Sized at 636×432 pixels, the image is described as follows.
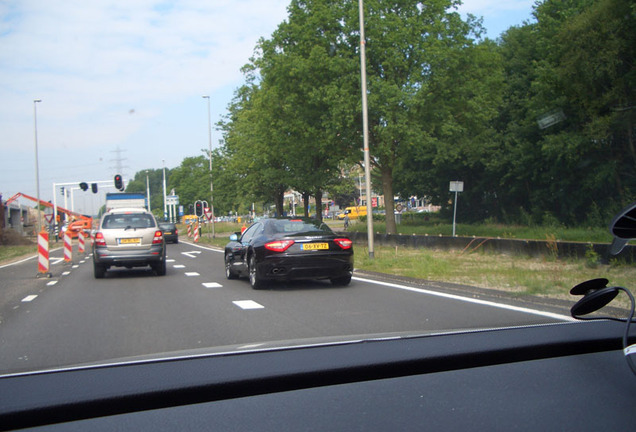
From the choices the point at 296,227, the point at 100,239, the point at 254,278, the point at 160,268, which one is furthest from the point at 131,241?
the point at 296,227

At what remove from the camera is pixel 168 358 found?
7.68 ft

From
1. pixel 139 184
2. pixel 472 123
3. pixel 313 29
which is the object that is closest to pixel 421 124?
pixel 472 123

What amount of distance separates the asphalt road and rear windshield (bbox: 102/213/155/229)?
2.36 metres

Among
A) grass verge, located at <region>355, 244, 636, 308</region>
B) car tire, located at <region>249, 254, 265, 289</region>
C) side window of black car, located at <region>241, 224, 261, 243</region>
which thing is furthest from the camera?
side window of black car, located at <region>241, 224, 261, 243</region>

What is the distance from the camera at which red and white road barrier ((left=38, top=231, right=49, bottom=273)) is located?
15.7m

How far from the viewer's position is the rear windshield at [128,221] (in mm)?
15297

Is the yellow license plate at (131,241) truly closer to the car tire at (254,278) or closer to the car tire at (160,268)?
the car tire at (160,268)

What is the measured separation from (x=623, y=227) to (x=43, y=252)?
16276 mm

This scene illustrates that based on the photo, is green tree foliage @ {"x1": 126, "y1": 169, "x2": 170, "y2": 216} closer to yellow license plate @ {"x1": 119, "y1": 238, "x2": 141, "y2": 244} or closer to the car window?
yellow license plate @ {"x1": 119, "y1": 238, "x2": 141, "y2": 244}

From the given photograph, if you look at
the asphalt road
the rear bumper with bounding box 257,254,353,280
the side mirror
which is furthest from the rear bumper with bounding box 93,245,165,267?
the side mirror

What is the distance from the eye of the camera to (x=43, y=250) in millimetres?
15930

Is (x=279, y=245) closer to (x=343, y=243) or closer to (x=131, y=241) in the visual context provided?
→ (x=343, y=243)

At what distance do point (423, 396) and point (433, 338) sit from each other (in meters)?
0.79

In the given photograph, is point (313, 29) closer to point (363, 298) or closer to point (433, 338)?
point (363, 298)
